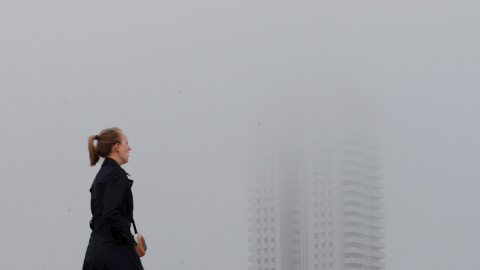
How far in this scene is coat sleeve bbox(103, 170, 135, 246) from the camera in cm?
262

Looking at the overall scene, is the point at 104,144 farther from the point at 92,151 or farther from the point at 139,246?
the point at 139,246

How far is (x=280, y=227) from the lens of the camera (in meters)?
21.8

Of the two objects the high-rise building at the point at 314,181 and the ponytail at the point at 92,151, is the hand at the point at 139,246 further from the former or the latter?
the high-rise building at the point at 314,181

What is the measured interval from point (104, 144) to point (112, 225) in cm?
31

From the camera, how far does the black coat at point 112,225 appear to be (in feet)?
8.62

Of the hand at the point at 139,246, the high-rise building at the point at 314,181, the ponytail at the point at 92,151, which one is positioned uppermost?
the high-rise building at the point at 314,181

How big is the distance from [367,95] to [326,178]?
226 cm

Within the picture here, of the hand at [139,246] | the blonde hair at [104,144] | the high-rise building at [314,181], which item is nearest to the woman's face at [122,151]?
the blonde hair at [104,144]

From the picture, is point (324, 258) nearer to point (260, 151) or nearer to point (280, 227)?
point (280, 227)

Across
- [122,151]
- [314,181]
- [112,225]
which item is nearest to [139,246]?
[112,225]

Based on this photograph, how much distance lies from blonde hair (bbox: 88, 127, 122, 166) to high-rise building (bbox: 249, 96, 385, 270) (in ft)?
37.2

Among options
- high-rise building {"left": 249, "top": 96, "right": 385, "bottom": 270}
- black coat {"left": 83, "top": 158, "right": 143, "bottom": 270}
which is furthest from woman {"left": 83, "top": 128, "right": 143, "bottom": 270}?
high-rise building {"left": 249, "top": 96, "right": 385, "bottom": 270}

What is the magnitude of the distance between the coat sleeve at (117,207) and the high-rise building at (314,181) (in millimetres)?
11437

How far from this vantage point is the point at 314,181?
1812cm
